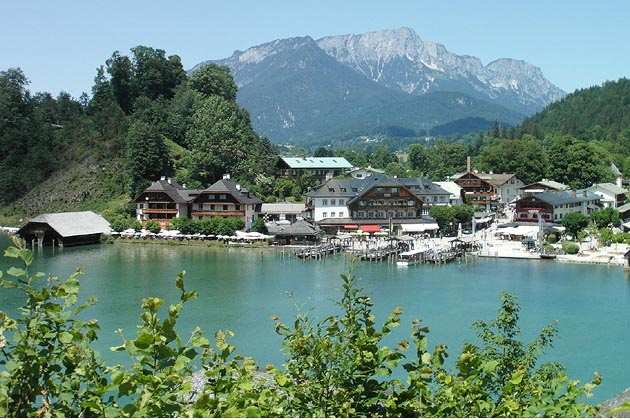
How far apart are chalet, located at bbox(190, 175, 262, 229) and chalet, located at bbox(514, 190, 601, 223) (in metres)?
13.2

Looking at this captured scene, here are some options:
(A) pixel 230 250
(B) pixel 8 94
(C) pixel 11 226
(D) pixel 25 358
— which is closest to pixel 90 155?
(C) pixel 11 226

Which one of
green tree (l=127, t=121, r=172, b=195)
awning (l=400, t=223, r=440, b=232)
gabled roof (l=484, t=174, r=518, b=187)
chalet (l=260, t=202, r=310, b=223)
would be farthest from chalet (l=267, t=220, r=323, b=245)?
gabled roof (l=484, t=174, r=518, b=187)

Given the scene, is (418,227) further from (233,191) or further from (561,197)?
(233,191)

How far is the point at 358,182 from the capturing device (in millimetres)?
35031

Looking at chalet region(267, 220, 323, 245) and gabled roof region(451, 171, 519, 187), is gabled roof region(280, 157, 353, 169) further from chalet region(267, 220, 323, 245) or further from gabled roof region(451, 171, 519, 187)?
chalet region(267, 220, 323, 245)

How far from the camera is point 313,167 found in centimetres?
4734

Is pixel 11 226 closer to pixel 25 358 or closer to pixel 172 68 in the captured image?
pixel 172 68

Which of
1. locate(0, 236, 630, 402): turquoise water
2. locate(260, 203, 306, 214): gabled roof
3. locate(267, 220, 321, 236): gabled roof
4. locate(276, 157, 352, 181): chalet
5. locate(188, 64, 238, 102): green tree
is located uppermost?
locate(188, 64, 238, 102): green tree

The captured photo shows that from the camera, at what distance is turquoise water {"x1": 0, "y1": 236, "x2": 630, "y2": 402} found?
47.8 feet

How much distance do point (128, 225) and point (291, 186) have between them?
1082 centimetres

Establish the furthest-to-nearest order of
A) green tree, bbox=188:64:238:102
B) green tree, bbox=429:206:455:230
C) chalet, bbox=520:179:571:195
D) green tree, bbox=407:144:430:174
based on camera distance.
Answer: green tree, bbox=407:144:430:174
green tree, bbox=188:64:238:102
chalet, bbox=520:179:571:195
green tree, bbox=429:206:455:230

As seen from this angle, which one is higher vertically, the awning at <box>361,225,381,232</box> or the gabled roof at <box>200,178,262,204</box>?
the gabled roof at <box>200,178,262,204</box>

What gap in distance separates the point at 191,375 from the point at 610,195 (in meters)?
38.7

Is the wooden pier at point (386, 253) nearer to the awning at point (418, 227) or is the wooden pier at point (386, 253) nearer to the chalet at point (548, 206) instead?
the awning at point (418, 227)
